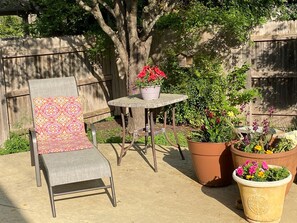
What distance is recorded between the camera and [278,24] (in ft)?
28.2

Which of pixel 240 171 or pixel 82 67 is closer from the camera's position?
pixel 240 171

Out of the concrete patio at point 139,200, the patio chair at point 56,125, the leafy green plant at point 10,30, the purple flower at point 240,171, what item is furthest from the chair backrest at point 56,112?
the leafy green plant at point 10,30

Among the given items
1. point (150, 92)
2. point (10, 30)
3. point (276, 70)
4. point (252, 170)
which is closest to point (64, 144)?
point (150, 92)

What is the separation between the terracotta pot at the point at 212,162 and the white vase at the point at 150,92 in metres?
0.93

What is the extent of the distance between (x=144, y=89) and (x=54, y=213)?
76.5 inches

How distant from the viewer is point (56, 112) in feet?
20.2

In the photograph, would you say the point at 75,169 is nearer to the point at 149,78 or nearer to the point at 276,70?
the point at 149,78

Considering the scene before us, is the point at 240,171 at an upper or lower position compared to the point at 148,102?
lower

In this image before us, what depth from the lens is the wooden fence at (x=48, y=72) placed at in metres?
8.23

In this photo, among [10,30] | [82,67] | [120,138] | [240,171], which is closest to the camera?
[240,171]

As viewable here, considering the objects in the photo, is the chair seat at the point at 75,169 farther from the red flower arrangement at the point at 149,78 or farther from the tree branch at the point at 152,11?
the tree branch at the point at 152,11

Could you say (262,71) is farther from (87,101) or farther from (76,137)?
(76,137)

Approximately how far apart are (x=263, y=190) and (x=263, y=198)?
82 mm

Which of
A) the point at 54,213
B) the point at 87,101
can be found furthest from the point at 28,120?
the point at 54,213
